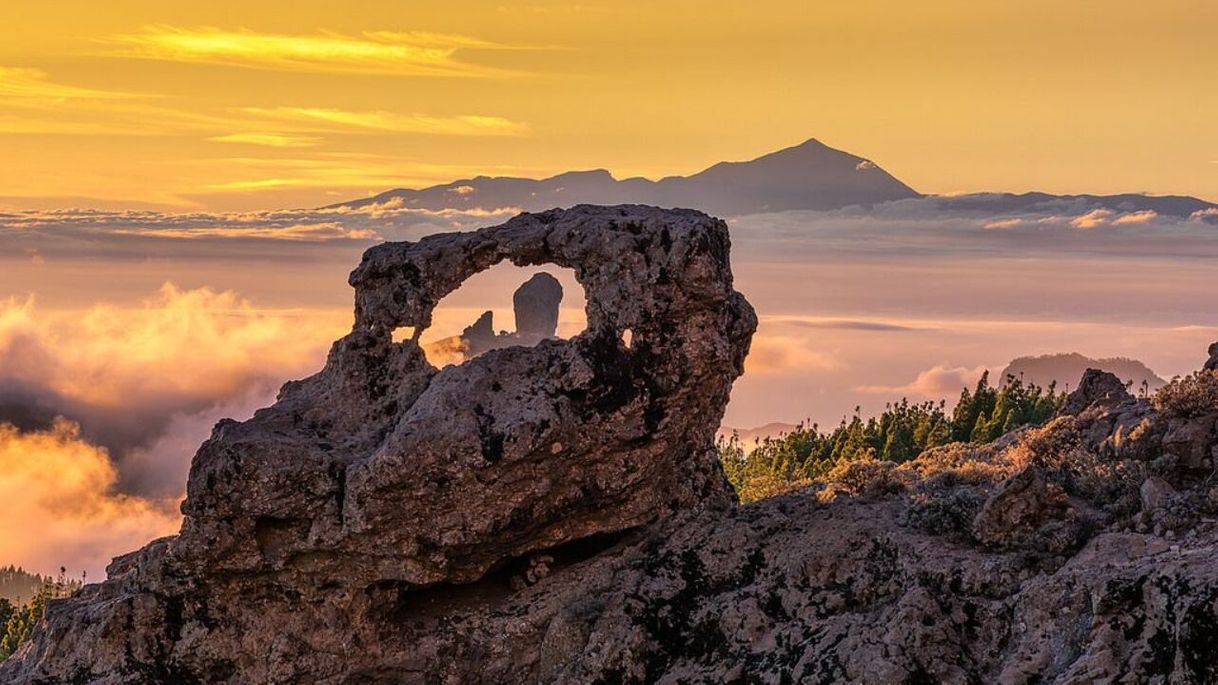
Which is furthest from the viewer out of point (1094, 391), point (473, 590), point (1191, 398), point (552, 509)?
point (1094, 391)

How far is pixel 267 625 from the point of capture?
29844 mm

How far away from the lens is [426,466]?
2838cm

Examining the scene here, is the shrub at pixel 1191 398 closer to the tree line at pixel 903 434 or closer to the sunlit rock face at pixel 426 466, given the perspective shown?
the sunlit rock face at pixel 426 466

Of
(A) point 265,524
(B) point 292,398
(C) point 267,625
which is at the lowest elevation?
(C) point 267,625

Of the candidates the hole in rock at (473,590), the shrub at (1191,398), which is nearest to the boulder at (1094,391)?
the shrub at (1191,398)

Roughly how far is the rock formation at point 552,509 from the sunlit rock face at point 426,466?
44mm

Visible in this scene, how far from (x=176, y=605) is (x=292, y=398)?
4.75 meters

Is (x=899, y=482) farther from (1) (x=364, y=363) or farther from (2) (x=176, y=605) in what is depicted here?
(2) (x=176, y=605)

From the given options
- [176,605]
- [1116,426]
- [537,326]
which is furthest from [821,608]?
[537,326]

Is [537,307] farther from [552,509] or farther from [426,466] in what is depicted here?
[426,466]

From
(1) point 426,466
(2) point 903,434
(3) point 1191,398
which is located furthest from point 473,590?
(2) point 903,434

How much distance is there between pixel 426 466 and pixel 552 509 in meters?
2.67

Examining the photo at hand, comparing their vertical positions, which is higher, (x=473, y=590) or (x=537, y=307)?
(x=537, y=307)

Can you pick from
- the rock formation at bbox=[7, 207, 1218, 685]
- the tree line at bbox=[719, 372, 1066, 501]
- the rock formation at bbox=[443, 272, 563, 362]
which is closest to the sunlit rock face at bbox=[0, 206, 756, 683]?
the rock formation at bbox=[7, 207, 1218, 685]
